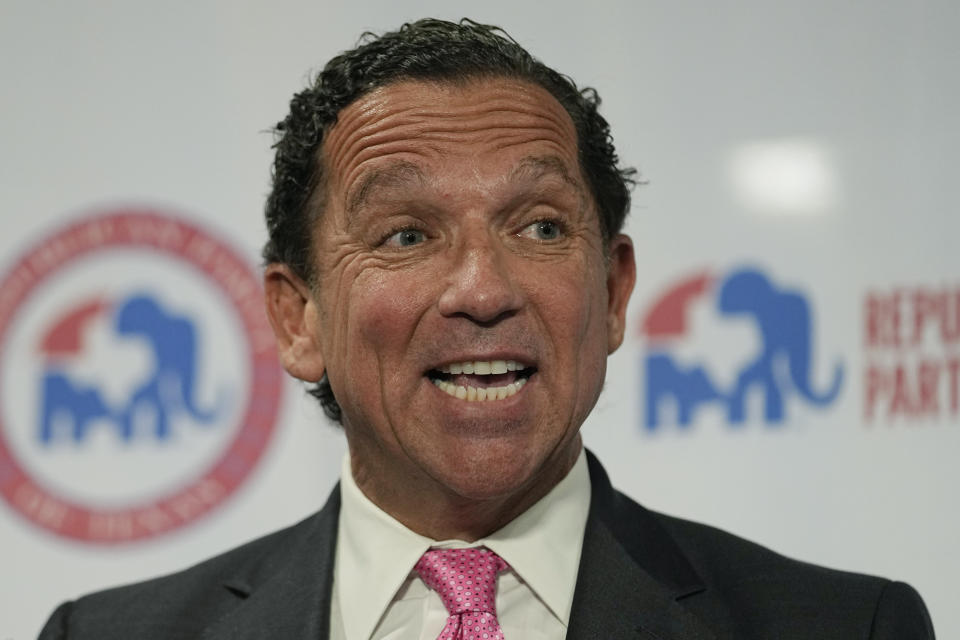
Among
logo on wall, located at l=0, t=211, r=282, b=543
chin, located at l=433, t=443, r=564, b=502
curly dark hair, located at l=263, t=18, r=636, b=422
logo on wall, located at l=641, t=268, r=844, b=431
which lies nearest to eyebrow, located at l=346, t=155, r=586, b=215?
curly dark hair, located at l=263, t=18, r=636, b=422

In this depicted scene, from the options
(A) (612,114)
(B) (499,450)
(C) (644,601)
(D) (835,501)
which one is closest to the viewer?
(B) (499,450)

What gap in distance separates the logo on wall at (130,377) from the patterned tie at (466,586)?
135 cm

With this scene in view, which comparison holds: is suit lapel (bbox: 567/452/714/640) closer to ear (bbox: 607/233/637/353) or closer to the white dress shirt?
the white dress shirt

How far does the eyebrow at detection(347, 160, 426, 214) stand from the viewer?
1.90 metres

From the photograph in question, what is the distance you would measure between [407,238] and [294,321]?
37 centimetres

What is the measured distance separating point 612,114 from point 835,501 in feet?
3.47

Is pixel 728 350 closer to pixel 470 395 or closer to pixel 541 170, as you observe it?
pixel 541 170

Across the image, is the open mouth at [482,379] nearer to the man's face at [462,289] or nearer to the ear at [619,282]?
the man's face at [462,289]

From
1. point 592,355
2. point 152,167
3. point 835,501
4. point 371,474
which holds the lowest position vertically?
point 835,501

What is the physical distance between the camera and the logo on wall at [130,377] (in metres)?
3.20

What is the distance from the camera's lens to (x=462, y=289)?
1.79 metres

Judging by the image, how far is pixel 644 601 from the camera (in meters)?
1.92

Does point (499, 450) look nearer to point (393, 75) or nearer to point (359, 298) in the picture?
point (359, 298)

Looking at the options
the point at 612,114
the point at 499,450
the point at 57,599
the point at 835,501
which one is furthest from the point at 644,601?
the point at 57,599
